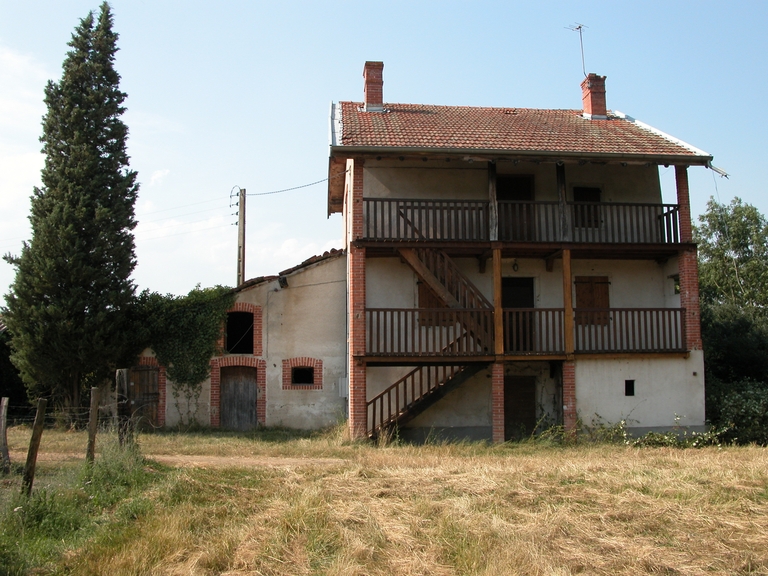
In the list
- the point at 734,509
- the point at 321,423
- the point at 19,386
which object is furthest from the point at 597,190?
the point at 19,386

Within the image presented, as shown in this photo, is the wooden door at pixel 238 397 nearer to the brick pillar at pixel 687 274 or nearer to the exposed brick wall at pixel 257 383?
the exposed brick wall at pixel 257 383

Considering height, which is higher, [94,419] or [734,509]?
[94,419]

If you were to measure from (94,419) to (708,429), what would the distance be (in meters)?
13.4

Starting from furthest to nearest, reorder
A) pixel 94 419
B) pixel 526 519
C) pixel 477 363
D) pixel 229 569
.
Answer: pixel 477 363
pixel 94 419
pixel 526 519
pixel 229 569

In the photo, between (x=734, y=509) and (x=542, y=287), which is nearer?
(x=734, y=509)

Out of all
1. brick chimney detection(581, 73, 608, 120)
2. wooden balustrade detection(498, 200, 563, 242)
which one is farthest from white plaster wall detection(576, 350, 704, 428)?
brick chimney detection(581, 73, 608, 120)

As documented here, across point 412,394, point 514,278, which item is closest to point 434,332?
point 412,394

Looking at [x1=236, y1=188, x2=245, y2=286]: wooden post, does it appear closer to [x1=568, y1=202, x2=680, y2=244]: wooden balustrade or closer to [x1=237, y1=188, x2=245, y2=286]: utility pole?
[x1=237, y1=188, x2=245, y2=286]: utility pole

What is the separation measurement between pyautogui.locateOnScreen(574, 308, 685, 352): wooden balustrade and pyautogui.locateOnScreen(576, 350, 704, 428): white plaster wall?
34 centimetres

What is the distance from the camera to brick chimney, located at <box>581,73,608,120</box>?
2045cm

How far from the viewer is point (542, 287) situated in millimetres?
17703

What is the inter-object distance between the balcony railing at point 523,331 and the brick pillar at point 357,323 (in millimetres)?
275

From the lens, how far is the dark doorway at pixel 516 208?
54.1 feet

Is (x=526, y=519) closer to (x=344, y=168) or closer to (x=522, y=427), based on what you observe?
(x=522, y=427)
